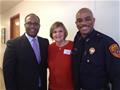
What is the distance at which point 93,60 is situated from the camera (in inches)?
84.8

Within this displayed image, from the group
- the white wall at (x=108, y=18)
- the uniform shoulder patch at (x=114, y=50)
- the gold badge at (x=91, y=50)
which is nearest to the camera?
the uniform shoulder patch at (x=114, y=50)

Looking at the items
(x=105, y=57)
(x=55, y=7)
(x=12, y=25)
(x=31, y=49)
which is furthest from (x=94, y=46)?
(x=12, y=25)

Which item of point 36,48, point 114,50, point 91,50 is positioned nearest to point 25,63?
point 36,48

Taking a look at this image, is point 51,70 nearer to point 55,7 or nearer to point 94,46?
point 94,46

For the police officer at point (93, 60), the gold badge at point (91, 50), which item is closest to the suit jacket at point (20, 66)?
the police officer at point (93, 60)

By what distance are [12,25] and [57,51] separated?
556cm

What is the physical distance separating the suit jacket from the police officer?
492 mm

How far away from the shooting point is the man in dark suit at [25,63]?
98.3 inches

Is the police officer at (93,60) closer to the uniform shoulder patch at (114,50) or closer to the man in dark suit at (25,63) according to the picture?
the uniform shoulder patch at (114,50)

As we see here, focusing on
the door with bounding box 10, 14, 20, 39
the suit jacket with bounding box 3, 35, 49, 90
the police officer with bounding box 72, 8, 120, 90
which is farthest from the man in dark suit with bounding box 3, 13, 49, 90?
the door with bounding box 10, 14, 20, 39

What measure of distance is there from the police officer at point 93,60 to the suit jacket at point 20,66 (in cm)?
49

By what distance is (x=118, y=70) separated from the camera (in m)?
2.05

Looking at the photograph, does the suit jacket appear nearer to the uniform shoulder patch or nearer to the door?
the uniform shoulder patch

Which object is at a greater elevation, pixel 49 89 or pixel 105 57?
pixel 105 57
